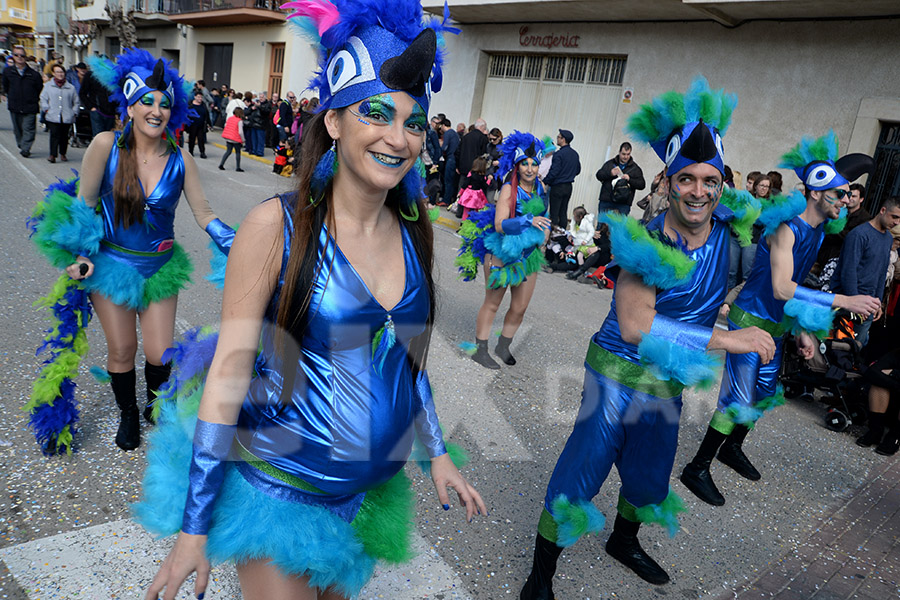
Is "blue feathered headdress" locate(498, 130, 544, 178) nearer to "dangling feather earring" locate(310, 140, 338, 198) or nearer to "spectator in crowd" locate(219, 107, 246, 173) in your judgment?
"dangling feather earring" locate(310, 140, 338, 198)

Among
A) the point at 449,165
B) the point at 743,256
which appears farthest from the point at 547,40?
the point at 743,256

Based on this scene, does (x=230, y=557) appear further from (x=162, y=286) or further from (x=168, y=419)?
(x=162, y=286)

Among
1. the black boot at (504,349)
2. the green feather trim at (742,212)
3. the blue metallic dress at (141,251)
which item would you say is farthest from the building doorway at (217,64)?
the green feather trim at (742,212)

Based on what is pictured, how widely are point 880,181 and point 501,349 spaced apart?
794 centimetres

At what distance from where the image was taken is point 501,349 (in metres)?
6.07

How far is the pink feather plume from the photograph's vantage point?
170 cm

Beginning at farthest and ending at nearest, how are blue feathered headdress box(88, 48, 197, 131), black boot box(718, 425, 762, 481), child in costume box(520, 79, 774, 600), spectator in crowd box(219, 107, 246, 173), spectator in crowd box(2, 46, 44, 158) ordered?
spectator in crowd box(219, 107, 246, 173) < spectator in crowd box(2, 46, 44, 158) < black boot box(718, 425, 762, 481) < blue feathered headdress box(88, 48, 197, 131) < child in costume box(520, 79, 774, 600)

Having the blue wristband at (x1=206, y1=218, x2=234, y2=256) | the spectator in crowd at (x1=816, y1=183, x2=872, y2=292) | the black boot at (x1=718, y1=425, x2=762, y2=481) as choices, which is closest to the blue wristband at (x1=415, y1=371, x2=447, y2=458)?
the blue wristband at (x1=206, y1=218, x2=234, y2=256)

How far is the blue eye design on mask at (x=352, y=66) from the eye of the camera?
167 centimetres

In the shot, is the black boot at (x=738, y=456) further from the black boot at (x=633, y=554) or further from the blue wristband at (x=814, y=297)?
the black boot at (x=633, y=554)

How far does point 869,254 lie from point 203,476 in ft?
19.1

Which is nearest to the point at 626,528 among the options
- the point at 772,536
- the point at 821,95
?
the point at 772,536

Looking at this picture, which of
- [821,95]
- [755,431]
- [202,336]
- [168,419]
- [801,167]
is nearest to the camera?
[168,419]

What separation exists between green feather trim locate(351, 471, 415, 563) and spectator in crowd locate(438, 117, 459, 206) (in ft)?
43.3
